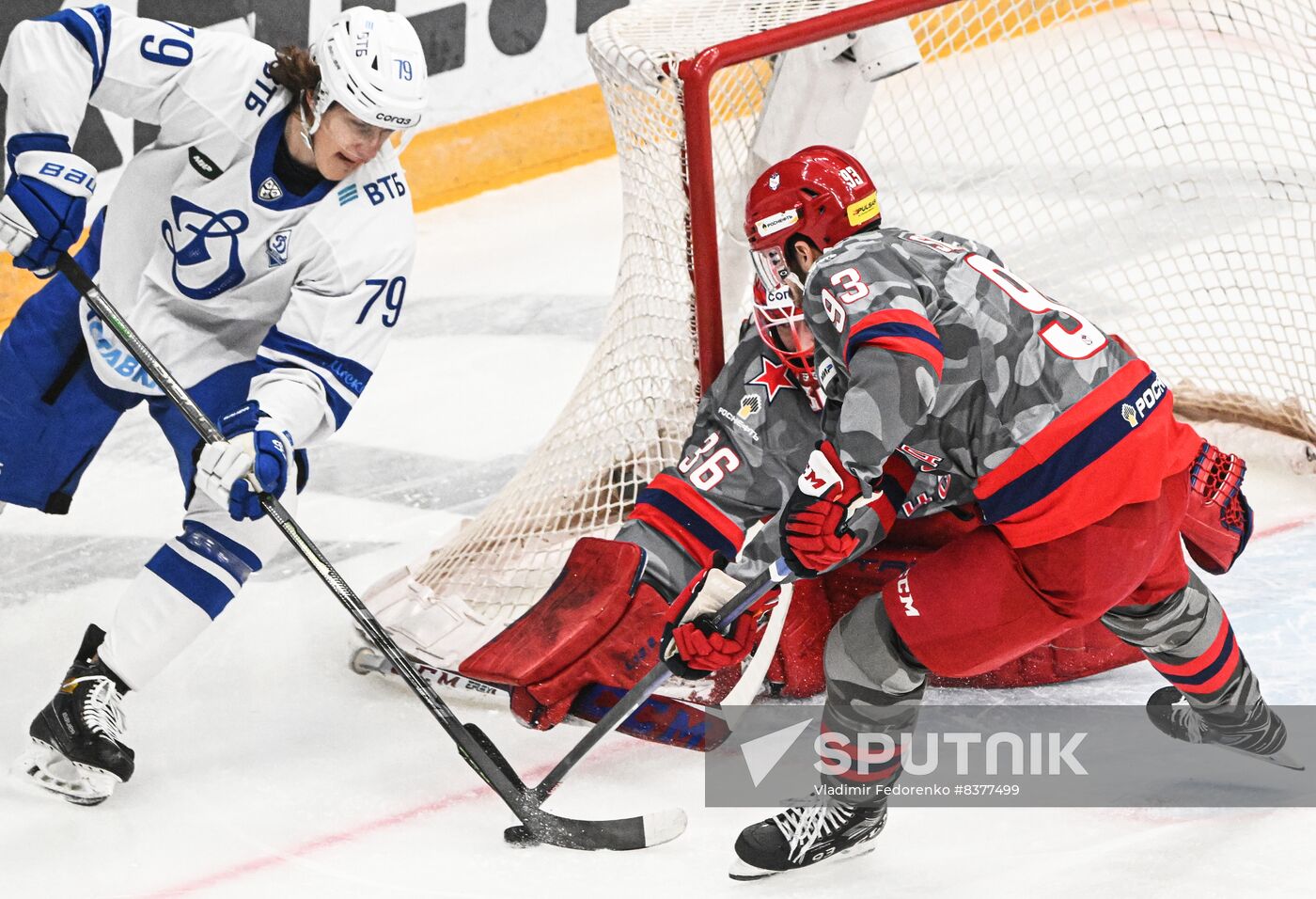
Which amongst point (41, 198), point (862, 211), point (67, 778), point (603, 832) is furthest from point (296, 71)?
point (603, 832)

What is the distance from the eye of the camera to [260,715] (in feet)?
9.72

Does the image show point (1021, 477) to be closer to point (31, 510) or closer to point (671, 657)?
point (671, 657)

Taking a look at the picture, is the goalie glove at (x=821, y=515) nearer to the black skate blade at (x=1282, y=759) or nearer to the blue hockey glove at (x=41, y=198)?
the black skate blade at (x=1282, y=759)

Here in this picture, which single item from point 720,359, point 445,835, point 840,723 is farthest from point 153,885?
point 720,359

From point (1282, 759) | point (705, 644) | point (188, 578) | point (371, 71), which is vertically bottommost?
point (1282, 759)

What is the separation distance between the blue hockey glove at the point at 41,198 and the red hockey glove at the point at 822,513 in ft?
4.00

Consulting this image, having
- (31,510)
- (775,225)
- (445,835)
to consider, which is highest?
(775,225)

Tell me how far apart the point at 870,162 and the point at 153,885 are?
8.80 feet

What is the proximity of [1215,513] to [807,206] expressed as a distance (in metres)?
0.95

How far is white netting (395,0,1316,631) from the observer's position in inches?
118

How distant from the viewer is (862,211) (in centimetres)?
242

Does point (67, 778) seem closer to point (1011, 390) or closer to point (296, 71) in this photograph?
point (296, 71)

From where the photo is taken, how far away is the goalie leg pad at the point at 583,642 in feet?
8.99

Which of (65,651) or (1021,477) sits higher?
(1021,477)
